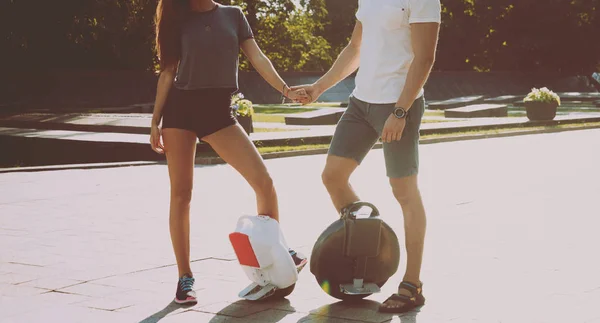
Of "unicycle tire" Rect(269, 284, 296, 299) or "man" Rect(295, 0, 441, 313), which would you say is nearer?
"man" Rect(295, 0, 441, 313)

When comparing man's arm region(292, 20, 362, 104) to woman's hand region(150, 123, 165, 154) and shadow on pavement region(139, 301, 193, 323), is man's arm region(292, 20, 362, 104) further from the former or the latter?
shadow on pavement region(139, 301, 193, 323)

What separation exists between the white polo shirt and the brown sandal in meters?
0.93

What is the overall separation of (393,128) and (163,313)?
144cm

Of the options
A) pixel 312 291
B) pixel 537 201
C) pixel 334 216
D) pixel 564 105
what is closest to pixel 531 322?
pixel 312 291

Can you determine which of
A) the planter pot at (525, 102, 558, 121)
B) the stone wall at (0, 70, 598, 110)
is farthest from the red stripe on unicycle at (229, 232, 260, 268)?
the stone wall at (0, 70, 598, 110)

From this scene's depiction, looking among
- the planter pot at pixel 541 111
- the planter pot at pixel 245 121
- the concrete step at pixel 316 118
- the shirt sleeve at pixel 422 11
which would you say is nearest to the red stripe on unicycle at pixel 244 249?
the shirt sleeve at pixel 422 11

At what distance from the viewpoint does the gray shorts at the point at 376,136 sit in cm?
484

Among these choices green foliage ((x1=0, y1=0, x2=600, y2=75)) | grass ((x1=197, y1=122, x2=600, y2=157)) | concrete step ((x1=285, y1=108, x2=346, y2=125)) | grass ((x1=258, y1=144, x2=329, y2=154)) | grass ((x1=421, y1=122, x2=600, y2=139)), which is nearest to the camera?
grass ((x1=258, y1=144, x2=329, y2=154))

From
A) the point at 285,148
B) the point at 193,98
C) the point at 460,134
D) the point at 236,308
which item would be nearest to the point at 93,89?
the point at 460,134

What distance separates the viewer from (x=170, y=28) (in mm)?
5016

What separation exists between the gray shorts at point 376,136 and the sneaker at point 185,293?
39.5 inches

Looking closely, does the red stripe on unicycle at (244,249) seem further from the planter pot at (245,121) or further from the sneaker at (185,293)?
the planter pot at (245,121)

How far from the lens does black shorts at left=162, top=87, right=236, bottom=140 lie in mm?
5012

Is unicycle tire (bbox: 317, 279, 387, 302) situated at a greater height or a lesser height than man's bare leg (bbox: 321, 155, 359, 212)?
lesser
